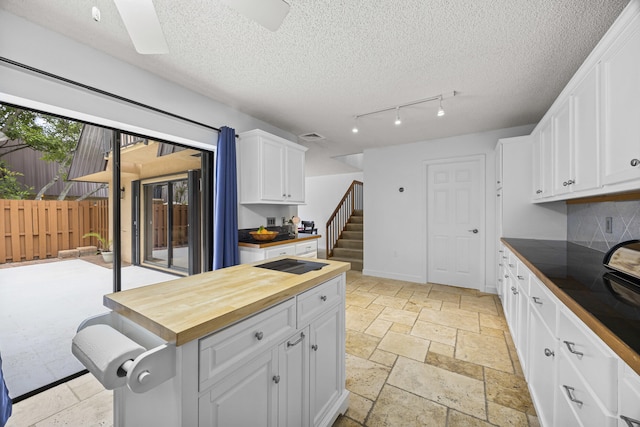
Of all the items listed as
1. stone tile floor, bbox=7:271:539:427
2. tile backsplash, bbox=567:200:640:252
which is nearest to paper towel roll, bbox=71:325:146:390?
stone tile floor, bbox=7:271:539:427

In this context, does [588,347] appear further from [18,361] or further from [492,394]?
[18,361]

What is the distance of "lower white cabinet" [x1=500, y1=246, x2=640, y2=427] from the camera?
727 mm

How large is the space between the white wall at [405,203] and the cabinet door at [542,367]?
262 cm

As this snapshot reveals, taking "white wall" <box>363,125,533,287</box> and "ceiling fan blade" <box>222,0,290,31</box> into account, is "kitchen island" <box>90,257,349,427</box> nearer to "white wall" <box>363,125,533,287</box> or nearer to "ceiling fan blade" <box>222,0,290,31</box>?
"ceiling fan blade" <box>222,0,290,31</box>

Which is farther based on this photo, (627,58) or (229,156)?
(229,156)

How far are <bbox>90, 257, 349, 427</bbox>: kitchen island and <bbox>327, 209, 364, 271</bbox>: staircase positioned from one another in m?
4.17

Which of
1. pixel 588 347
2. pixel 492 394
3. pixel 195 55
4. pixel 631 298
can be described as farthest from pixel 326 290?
pixel 195 55

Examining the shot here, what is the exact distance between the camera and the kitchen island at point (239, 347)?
2.61ft

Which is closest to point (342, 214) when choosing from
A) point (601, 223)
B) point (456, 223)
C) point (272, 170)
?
point (456, 223)

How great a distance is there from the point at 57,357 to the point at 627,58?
13.6 ft

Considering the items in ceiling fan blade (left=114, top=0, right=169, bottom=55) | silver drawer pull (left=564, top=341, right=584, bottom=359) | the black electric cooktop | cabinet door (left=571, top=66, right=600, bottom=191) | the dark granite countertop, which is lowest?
silver drawer pull (left=564, top=341, right=584, bottom=359)

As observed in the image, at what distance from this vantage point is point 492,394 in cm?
180

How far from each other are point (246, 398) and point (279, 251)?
7.28 feet

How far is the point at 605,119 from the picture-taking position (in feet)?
4.68
